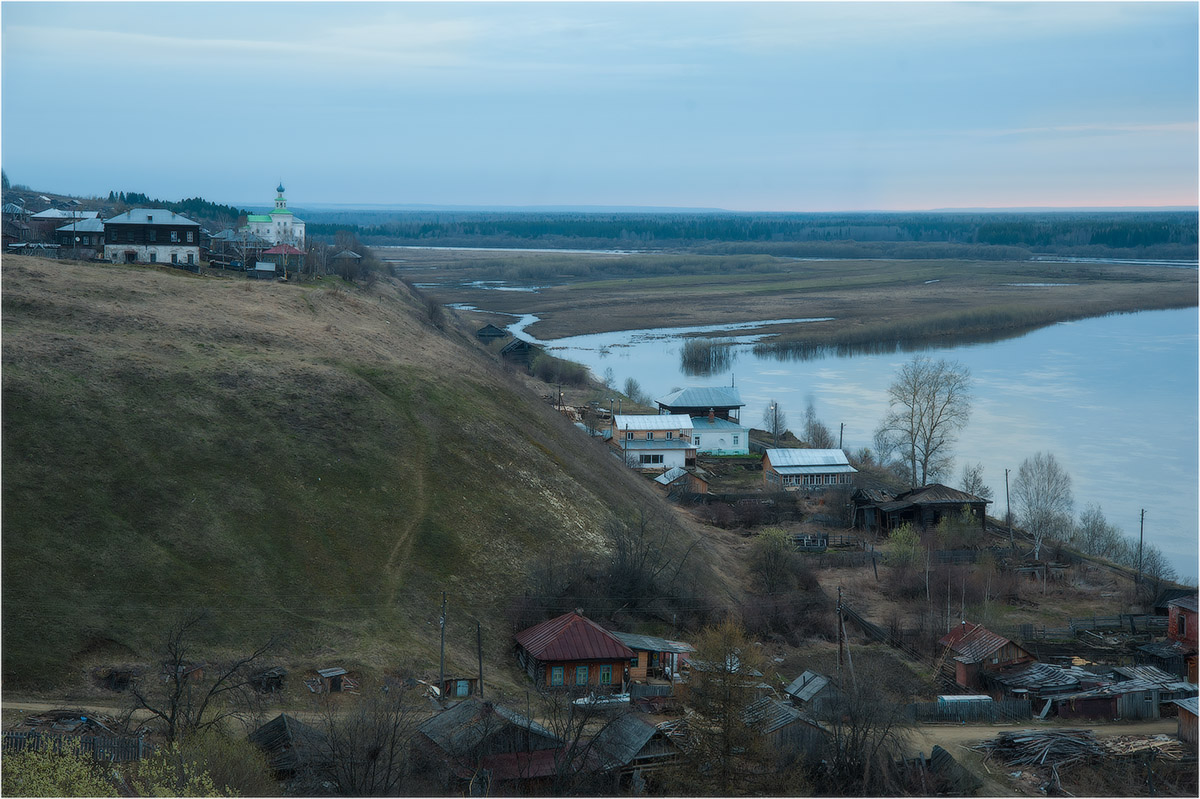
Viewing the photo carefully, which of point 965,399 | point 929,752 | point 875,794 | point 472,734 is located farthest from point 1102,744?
point 965,399

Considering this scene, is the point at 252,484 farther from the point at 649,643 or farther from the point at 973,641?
the point at 973,641

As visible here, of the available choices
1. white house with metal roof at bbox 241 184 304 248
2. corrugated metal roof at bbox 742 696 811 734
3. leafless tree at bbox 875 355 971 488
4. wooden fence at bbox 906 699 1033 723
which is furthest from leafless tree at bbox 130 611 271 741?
white house with metal roof at bbox 241 184 304 248

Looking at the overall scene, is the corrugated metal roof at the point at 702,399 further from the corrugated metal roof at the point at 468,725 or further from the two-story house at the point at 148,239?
the corrugated metal roof at the point at 468,725

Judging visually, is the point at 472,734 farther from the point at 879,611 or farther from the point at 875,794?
the point at 879,611

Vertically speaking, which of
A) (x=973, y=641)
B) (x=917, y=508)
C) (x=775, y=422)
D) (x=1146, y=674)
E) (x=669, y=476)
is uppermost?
(x=775, y=422)

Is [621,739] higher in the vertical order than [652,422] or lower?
lower

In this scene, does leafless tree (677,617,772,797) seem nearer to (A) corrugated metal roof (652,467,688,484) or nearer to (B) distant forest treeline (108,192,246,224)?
(A) corrugated metal roof (652,467,688,484)

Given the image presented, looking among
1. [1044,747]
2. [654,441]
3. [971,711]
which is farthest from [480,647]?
[654,441]

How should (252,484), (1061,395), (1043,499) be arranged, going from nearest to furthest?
(252,484)
(1043,499)
(1061,395)
